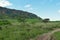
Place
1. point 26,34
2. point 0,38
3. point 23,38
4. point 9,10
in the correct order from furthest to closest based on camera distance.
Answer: point 9,10 → point 26,34 → point 23,38 → point 0,38

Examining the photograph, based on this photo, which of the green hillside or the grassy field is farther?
the green hillside

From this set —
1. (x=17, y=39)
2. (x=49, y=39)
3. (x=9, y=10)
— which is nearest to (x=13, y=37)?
(x=17, y=39)

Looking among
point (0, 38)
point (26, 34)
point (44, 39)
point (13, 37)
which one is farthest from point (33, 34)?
point (0, 38)

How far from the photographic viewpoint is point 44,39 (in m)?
46.6

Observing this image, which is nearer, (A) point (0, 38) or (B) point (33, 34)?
(A) point (0, 38)

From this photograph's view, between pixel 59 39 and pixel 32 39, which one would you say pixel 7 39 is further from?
pixel 59 39

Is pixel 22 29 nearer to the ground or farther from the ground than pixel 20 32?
farther from the ground

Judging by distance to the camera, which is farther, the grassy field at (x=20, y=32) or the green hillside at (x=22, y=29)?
the green hillside at (x=22, y=29)

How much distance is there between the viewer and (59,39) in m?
41.9

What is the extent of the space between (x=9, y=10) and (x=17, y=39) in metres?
150

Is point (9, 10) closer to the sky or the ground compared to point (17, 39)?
closer to the sky

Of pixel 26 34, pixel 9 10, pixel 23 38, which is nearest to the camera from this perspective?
pixel 23 38

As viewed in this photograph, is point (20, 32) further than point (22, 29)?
No

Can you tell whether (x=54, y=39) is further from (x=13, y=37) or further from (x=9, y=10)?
(x=9, y=10)
